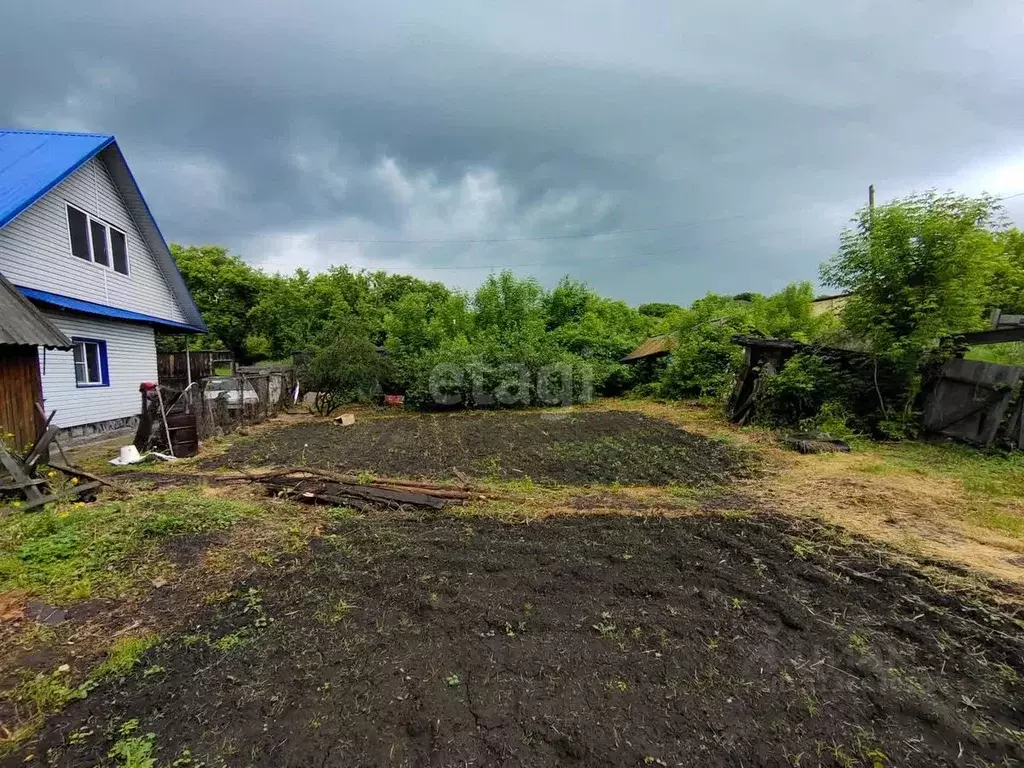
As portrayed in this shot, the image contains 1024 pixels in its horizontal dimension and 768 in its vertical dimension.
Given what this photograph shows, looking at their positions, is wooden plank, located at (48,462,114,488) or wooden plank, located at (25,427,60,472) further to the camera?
wooden plank, located at (48,462,114,488)

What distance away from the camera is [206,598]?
3279 millimetres

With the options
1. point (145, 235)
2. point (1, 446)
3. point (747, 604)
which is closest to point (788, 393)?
point (747, 604)

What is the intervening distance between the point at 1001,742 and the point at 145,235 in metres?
16.4

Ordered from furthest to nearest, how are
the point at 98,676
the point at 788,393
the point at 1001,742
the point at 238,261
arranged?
1. the point at 238,261
2. the point at 788,393
3. the point at 98,676
4. the point at 1001,742

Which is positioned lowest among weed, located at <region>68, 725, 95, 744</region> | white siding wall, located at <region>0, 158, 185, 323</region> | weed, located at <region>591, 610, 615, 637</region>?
weed, located at <region>591, 610, 615, 637</region>

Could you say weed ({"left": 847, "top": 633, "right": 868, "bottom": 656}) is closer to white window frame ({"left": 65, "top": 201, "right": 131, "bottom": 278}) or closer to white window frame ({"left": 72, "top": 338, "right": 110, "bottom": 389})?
white window frame ({"left": 72, "top": 338, "right": 110, "bottom": 389})

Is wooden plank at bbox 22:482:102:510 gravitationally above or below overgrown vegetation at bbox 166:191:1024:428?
below

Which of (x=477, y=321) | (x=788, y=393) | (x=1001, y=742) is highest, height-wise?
(x=477, y=321)

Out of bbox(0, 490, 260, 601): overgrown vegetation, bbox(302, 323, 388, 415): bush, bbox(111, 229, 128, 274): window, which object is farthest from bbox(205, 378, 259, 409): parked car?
bbox(0, 490, 260, 601): overgrown vegetation

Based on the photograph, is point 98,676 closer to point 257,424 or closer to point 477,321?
point 257,424

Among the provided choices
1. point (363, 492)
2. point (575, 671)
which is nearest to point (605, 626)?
point (575, 671)

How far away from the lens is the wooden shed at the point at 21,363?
19.2ft

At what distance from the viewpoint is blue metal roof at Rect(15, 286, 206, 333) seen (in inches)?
313

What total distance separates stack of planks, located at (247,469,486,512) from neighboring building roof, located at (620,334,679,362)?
13.9 m
